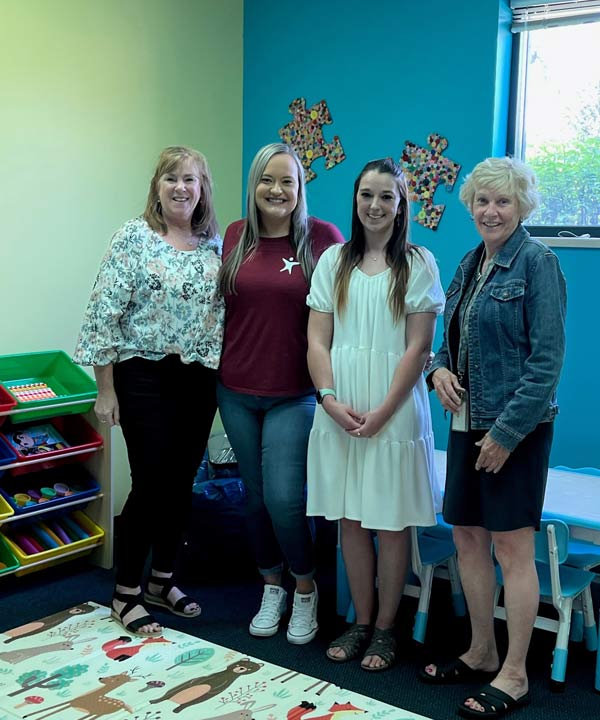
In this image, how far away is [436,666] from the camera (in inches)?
92.9

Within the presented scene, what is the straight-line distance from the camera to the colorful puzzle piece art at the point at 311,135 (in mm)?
3701

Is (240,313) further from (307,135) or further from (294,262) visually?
(307,135)

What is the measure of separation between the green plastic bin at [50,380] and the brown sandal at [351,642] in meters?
1.26

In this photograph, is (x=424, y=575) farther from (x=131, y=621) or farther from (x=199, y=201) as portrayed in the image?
(x=199, y=201)

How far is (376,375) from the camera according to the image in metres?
2.33

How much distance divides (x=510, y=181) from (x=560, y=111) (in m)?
1.43

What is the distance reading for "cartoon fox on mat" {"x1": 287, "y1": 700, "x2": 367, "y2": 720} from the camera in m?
2.15

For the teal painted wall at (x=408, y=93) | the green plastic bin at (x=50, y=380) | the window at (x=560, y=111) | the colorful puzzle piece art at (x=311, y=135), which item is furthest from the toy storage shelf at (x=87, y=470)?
the window at (x=560, y=111)

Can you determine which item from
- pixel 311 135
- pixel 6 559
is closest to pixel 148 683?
pixel 6 559

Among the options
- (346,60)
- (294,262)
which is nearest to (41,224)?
(294,262)

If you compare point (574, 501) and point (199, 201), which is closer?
point (574, 501)

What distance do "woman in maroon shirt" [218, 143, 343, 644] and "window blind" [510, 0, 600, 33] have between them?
1366mm

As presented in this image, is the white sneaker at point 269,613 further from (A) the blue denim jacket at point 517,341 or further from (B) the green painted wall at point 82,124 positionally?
(B) the green painted wall at point 82,124

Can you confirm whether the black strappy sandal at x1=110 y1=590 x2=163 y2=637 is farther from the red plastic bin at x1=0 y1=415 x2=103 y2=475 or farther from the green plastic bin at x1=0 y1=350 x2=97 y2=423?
the green plastic bin at x1=0 y1=350 x2=97 y2=423
